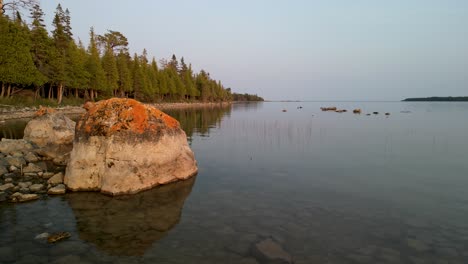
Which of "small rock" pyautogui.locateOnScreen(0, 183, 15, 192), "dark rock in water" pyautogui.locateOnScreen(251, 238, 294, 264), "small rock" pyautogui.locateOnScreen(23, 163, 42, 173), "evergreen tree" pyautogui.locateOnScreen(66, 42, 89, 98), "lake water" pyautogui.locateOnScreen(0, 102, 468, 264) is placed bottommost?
"dark rock in water" pyautogui.locateOnScreen(251, 238, 294, 264)

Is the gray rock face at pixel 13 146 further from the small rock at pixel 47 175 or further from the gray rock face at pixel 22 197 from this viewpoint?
the gray rock face at pixel 22 197

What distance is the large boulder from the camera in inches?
429

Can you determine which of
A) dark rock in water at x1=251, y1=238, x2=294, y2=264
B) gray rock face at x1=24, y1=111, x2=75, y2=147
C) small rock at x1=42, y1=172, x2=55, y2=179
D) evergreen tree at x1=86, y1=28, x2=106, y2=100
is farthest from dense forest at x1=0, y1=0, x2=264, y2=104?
dark rock in water at x1=251, y1=238, x2=294, y2=264

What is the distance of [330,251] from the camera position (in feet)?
23.1

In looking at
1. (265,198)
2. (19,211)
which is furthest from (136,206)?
(265,198)

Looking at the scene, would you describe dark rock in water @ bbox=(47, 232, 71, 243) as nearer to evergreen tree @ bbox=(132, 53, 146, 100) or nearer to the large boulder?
the large boulder

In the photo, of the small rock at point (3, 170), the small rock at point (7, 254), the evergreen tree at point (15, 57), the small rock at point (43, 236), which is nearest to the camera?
the small rock at point (7, 254)

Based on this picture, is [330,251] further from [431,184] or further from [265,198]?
[431,184]

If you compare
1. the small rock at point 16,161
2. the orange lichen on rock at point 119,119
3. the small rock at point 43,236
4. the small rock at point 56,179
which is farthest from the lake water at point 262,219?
the small rock at point 16,161

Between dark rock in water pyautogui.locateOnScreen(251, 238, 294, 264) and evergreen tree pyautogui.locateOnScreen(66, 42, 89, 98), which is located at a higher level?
evergreen tree pyautogui.locateOnScreen(66, 42, 89, 98)

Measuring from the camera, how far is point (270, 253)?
686cm

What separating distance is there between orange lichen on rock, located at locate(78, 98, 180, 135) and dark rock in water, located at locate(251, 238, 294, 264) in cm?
687

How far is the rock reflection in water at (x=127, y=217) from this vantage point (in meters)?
7.23

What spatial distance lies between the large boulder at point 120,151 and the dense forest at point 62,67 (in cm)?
3765
